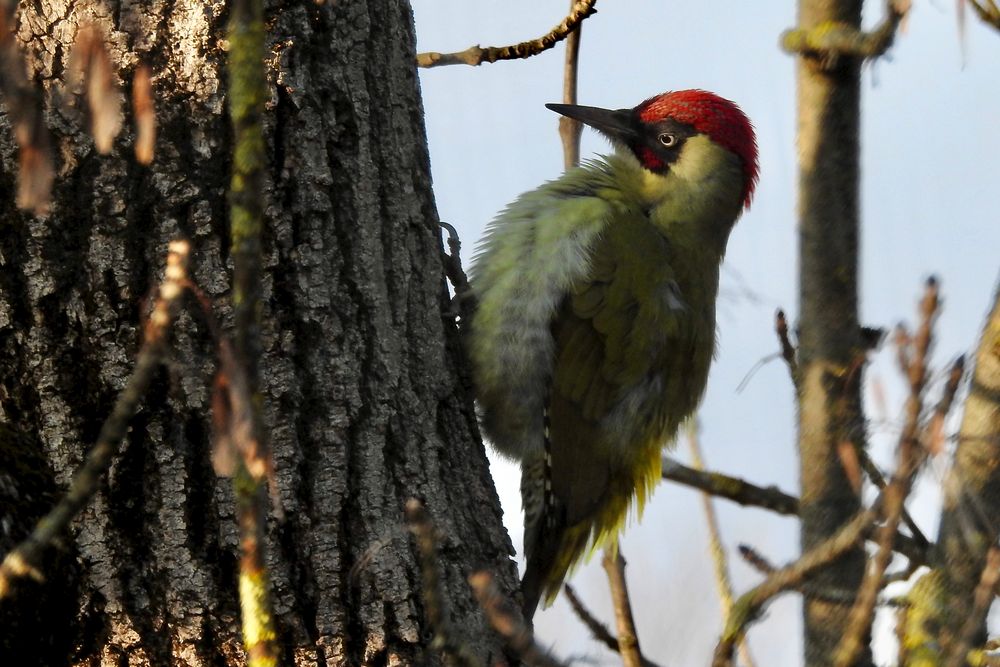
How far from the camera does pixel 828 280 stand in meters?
2.44

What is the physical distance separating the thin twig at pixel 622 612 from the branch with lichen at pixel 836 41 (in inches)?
50.7

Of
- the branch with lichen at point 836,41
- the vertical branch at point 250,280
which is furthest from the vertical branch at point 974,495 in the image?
the vertical branch at point 250,280

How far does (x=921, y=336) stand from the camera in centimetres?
138

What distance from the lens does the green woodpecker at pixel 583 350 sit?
316 centimetres

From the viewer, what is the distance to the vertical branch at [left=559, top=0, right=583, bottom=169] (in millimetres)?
3213

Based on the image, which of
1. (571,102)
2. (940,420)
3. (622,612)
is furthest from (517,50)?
(940,420)

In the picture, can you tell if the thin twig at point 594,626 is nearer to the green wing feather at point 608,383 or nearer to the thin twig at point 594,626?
the thin twig at point 594,626

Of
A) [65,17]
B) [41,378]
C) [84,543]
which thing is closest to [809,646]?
[84,543]

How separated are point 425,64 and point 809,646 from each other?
1.86 meters

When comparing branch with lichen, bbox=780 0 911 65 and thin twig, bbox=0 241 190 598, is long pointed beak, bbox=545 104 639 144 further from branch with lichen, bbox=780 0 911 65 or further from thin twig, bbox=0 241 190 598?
thin twig, bbox=0 241 190 598

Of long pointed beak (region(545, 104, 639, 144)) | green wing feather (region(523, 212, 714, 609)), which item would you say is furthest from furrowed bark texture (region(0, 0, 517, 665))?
long pointed beak (region(545, 104, 639, 144))

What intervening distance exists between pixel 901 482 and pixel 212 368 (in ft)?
3.67

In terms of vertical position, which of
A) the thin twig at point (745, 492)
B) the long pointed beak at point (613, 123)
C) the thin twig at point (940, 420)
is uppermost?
the long pointed beak at point (613, 123)

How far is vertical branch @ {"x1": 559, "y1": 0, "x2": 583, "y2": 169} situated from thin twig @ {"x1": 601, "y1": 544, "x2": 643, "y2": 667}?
3.63 feet
